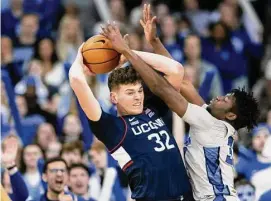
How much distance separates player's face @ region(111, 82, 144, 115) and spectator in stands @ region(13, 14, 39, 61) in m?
6.61

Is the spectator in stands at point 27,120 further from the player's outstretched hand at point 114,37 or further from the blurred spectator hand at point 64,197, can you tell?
the player's outstretched hand at point 114,37

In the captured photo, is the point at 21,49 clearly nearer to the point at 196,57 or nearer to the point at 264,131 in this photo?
the point at 196,57

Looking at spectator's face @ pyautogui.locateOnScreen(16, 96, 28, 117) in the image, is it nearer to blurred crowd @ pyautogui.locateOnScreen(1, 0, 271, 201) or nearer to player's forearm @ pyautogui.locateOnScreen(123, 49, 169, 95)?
blurred crowd @ pyautogui.locateOnScreen(1, 0, 271, 201)

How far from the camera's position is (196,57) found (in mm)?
14594

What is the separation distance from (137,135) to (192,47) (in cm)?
638

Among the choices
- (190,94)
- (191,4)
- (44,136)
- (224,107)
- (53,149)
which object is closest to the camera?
(224,107)

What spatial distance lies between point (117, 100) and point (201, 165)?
0.80 m

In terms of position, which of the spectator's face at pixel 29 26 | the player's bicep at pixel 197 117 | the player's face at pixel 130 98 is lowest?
the player's bicep at pixel 197 117

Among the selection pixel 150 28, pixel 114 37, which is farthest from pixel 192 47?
pixel 114 37

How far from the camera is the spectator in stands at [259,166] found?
11.0m

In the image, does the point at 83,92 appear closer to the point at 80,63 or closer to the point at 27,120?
the point at 80,63

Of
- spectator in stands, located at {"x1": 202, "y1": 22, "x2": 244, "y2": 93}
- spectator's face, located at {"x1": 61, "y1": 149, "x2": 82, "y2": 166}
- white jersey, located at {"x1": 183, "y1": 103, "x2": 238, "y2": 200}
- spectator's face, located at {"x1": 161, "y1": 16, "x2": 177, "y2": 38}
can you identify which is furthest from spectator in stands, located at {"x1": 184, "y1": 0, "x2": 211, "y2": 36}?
white jersey, located at {"x1": 183, "y1": 103, "x2": 238, "y2": 200}

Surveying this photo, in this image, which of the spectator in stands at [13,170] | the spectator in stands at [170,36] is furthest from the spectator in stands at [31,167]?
the spectator in stands at [170,36]

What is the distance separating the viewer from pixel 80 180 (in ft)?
35.9
